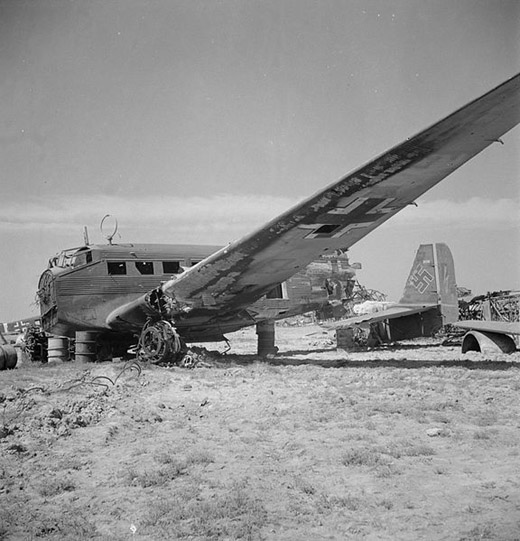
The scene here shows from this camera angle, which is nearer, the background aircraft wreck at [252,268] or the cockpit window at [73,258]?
the background aircraft wreck at [252,268]

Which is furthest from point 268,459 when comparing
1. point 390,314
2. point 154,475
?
point 390,314

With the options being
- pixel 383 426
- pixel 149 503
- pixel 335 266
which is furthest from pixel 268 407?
pixel 335 266

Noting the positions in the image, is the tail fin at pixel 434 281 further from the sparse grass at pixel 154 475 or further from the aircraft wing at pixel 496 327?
the sparse grass at pixel 154 475

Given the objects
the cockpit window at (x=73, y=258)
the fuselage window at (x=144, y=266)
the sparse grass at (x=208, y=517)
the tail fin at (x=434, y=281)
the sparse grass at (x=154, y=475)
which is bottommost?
the sparse grass at (x=208, y=517)

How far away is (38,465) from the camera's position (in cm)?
529

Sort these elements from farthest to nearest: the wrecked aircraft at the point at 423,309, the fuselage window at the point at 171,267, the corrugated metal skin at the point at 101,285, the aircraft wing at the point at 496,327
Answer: the wrecked aircraft at the point at 423,309
the fuselage window at the point at 171,267
the corrugated metal skin at the point at 101,285
the aircraft wing at the point at 496,327

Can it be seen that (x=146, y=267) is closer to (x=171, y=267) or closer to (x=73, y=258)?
(x=171, y=267)

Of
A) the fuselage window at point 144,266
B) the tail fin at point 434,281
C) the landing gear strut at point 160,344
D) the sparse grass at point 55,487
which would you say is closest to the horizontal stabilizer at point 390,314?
the tail fin at point 434,281

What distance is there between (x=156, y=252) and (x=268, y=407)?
26.0ft

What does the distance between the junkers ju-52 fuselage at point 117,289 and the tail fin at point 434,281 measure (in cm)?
398

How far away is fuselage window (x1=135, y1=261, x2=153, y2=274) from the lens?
47.3ft

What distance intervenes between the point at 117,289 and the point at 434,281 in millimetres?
9971

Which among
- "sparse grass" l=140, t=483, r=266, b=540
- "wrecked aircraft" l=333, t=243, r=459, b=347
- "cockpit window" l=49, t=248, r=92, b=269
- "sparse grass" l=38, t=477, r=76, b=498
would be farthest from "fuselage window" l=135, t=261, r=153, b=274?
"sparse grass" l=140, t=483, r=266, b=540

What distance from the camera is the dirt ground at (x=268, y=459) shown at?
3.80 meters
